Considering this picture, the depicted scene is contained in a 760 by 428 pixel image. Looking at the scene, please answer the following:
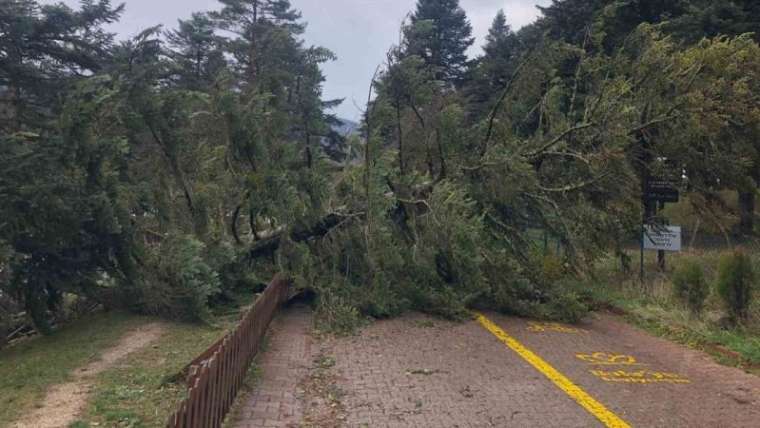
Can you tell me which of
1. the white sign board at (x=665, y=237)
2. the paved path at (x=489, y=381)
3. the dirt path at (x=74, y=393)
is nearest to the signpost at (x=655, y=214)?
the white sign board at (x=665, y=237)

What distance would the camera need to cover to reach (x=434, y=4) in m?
39.5

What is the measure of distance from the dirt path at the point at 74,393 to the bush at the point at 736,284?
7627mm

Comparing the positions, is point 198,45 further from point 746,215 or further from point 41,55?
point 746,215

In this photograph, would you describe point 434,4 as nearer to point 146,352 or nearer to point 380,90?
point 380,90

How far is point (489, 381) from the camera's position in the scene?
7051 mm

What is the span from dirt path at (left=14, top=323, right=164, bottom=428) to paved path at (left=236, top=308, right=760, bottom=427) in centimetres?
149

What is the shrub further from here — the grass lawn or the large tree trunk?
the large tree trunk

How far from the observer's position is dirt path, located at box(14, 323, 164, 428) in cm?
565

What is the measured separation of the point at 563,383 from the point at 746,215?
1083 centimetres

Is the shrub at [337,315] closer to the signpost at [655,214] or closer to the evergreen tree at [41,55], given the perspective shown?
the signpost at [655,214]

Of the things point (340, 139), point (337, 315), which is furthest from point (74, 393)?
point (340, 139)

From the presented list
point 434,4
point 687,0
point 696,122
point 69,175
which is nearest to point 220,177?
point 69,175

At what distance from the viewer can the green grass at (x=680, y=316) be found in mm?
8203

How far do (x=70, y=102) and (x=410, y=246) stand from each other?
18.7 ft
